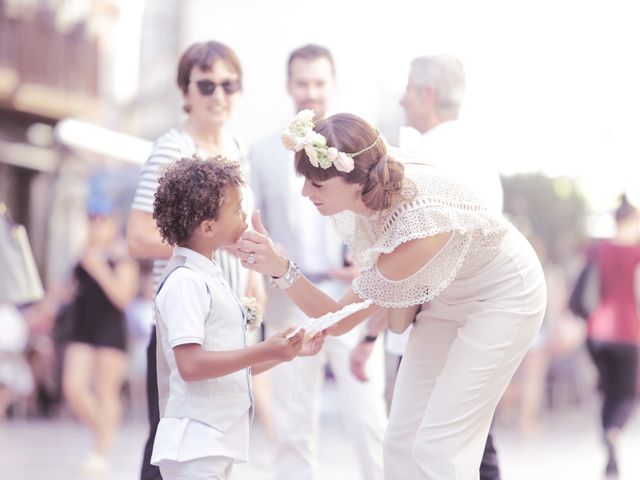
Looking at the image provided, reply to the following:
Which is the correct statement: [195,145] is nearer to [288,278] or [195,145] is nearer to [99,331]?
[288,278]

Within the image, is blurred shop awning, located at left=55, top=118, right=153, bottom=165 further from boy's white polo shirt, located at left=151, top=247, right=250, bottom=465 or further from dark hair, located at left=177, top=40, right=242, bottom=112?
boy's white polo shirt, located at left=151, top=247, right=250, bottom=465

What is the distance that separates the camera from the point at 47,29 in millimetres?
20688

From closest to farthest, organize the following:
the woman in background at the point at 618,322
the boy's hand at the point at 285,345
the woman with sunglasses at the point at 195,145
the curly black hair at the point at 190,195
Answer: the boy's hand at the point at 285,345 < the curly black hair at the point at 190,195 < the woman with sunglasses at the point at 195,145 < the woman in background at the point at 618,322

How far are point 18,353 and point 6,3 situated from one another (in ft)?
28.1

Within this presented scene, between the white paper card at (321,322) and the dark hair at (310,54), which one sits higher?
the dark hair at (310,54)

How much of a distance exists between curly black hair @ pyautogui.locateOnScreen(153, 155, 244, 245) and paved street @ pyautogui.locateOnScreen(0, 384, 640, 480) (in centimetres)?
410

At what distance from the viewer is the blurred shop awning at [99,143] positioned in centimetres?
1622

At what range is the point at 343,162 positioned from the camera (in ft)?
12.1

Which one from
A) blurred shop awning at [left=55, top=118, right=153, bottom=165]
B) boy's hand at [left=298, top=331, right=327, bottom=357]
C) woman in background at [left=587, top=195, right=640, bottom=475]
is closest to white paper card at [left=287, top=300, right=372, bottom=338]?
boy's hand at [left=298, top=331, right=327, bottom=357]

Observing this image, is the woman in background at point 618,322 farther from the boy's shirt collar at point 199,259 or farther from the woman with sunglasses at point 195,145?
the boy's shirt collar at point 199,259

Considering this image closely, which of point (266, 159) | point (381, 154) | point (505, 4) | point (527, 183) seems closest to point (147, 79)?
point (527, 183)

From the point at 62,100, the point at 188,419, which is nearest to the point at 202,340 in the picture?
the point at 188,419

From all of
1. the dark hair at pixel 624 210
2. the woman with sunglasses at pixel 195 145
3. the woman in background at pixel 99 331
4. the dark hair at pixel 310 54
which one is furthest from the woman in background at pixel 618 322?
the woman with sunglasses at pixel 195 145

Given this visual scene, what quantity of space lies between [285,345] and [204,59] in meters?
1.87
